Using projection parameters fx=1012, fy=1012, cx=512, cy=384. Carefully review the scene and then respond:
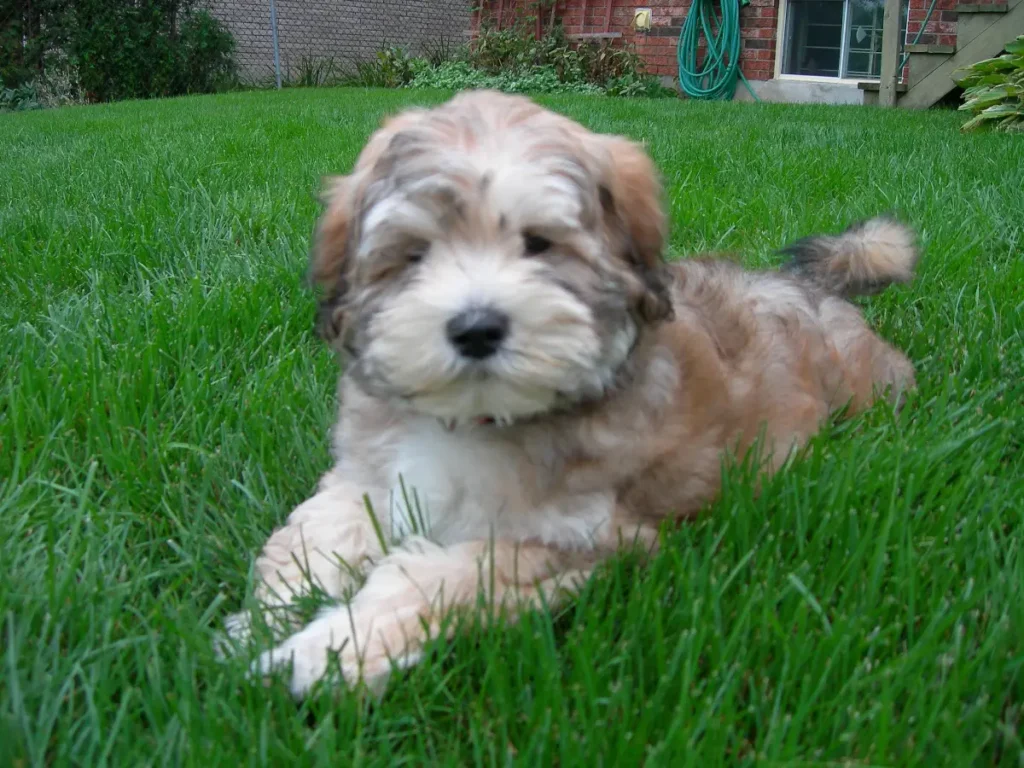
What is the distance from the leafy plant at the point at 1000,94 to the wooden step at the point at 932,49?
2.02m

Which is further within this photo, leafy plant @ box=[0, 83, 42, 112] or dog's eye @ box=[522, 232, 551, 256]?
leafy plant @ box=[0, 83, 42, 112]

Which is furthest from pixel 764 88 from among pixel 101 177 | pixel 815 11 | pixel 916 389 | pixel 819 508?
pixel 819 508

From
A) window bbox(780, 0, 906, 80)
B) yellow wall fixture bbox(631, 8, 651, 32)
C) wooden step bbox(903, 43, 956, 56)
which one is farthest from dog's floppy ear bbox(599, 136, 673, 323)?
yellow wall fixture bbox(631, 8, 651, 32)

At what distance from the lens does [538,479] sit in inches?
73.2

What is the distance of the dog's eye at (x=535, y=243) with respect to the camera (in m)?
1.82

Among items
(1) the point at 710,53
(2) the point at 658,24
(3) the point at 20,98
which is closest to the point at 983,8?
(1) the point at 710,53

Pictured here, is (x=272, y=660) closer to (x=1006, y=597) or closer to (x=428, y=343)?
(x=428, y=343)

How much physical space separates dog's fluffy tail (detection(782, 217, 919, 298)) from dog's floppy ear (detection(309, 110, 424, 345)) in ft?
4.79

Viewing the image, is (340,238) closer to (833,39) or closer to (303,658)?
(303,658)

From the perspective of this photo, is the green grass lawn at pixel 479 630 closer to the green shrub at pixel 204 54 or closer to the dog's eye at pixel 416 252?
the dog's eye at pixel 416 252

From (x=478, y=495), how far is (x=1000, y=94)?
7836mm

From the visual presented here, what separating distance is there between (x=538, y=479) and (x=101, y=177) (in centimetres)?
430

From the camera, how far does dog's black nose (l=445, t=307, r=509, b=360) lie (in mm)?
1668

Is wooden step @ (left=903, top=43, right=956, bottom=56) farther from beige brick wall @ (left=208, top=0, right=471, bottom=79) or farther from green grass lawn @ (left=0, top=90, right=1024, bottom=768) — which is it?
beige brick wall @ (left=208, top=0, right=471, bottom=79)
